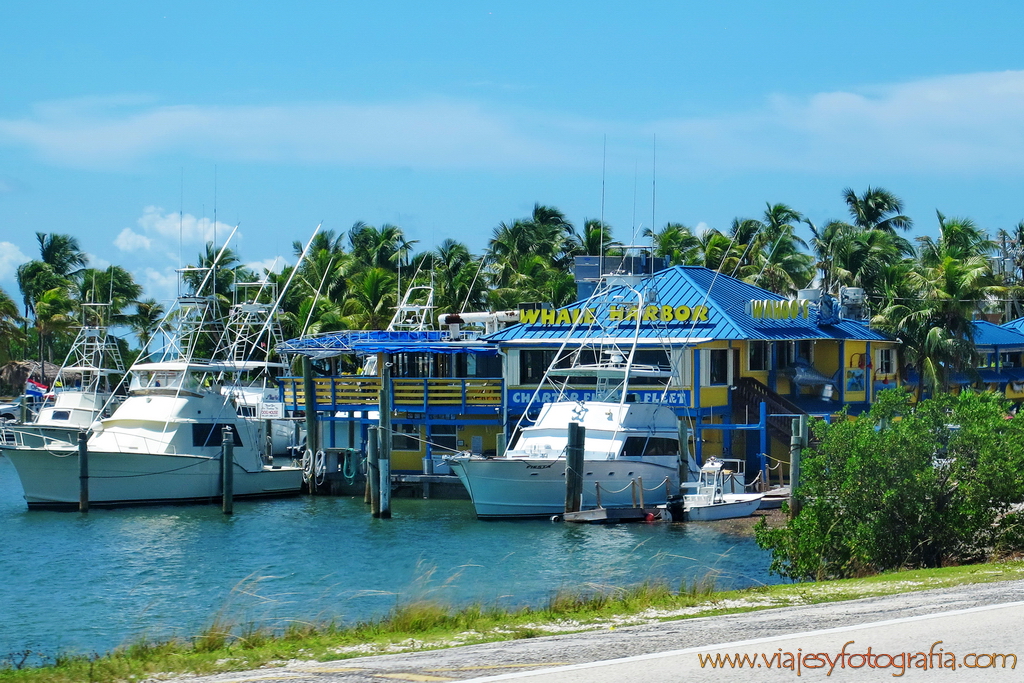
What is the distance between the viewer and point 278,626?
20.2 metres

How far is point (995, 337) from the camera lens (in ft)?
208

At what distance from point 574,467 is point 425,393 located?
34.6ft

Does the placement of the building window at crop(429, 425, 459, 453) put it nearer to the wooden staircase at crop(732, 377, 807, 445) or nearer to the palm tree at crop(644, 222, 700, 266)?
the wooden staircase at crop(732, 377, 807, 445)

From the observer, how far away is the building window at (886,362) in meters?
53.1

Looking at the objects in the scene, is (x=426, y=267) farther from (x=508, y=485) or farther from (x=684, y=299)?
(x=508, y=485)

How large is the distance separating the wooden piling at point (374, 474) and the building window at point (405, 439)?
19.0ft

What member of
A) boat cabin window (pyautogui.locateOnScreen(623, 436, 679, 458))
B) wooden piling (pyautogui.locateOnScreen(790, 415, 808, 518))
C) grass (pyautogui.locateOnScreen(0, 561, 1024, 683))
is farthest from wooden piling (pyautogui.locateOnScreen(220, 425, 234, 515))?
grass (pyautogui.locateOnScreen(0, 561, 1024, 683))

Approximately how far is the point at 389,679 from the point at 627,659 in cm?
227

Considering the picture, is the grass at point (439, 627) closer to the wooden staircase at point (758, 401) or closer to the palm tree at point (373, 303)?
the wooden staircase at point (758, 401)

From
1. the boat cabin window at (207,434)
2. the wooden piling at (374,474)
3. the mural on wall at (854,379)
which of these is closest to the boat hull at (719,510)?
the wooden piling at (374,474)

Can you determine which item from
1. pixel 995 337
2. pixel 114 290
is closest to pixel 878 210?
pixel 995 337

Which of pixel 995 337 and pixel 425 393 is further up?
pixel 995 337

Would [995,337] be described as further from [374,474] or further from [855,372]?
[374,474]

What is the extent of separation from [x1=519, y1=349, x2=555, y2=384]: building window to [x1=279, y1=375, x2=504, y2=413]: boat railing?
1388 mm
